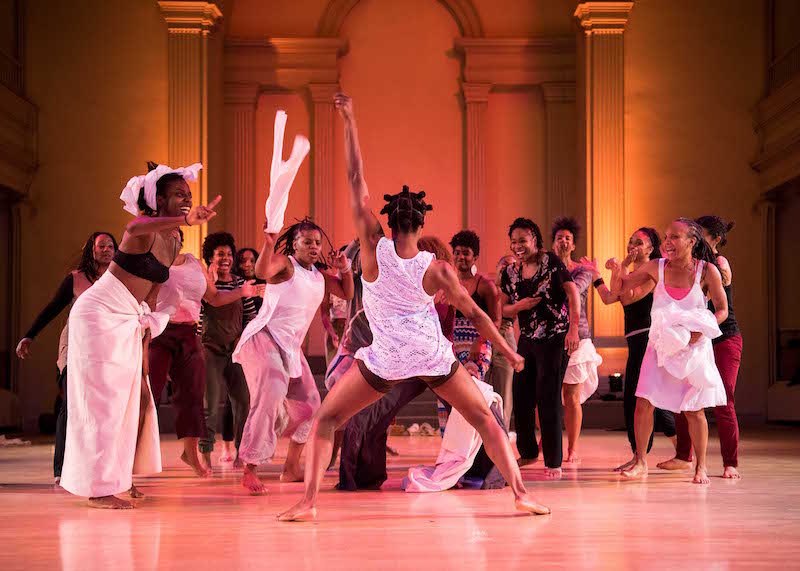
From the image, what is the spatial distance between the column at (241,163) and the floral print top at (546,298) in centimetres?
731

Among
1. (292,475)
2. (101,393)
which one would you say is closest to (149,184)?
(101,393)

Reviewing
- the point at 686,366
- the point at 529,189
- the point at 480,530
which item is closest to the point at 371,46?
the point at 529,189

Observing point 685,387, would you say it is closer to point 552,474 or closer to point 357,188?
point 552,474

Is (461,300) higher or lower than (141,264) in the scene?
lower

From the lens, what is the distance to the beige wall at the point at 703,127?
41.0ft

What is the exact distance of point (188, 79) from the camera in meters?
12.2

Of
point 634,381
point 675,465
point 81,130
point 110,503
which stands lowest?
point 675,465

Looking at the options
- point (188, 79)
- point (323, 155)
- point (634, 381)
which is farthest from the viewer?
point (323, 155)

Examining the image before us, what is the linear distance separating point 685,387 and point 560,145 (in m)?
8.24

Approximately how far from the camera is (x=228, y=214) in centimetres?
1342

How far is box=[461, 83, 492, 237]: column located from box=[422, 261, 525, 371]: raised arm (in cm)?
934

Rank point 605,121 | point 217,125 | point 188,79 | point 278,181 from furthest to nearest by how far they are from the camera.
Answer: point 217,125 → point 605,121 → point 188,79 → point 278,181

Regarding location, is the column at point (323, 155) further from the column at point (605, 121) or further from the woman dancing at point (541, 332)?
the woman dancing at point (541, 332)

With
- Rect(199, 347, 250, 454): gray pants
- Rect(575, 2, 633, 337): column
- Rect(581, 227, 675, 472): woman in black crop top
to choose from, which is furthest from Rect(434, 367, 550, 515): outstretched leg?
Rect(575, 2, 633, 337): column
